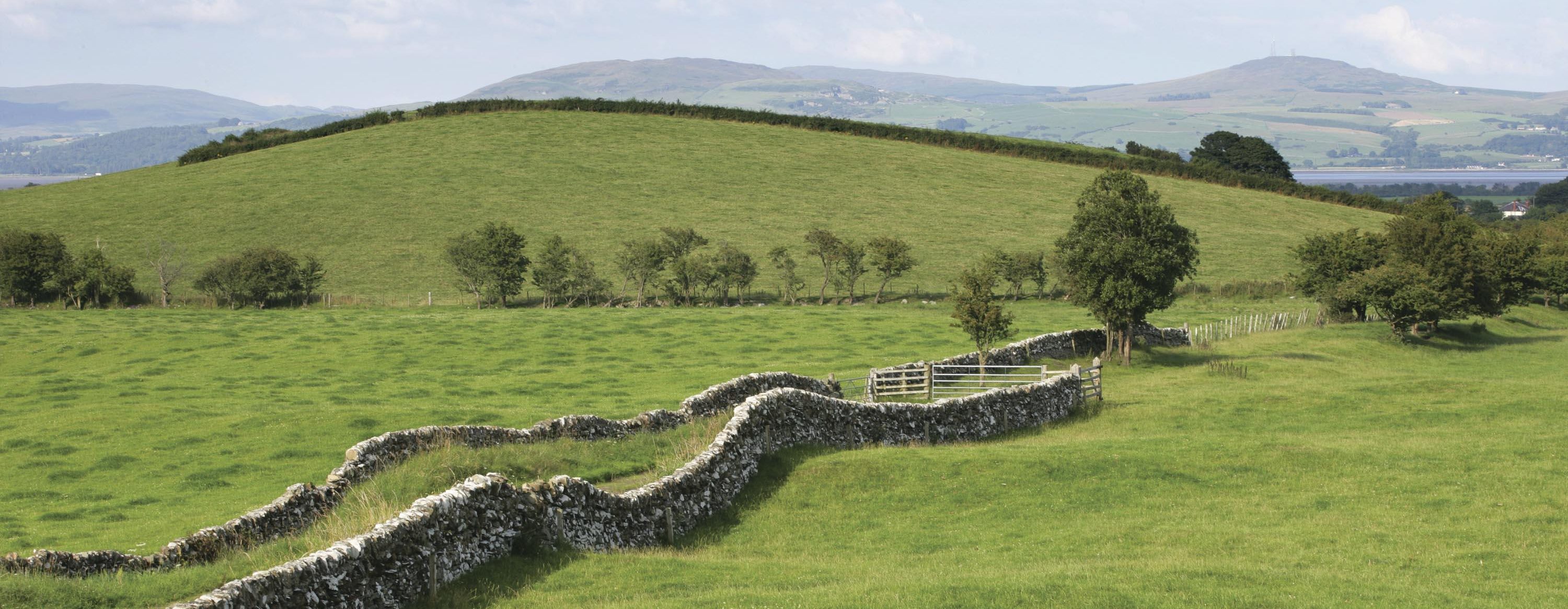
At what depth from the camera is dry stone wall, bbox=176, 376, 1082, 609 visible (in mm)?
10469

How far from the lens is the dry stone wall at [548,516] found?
1047 centimetres

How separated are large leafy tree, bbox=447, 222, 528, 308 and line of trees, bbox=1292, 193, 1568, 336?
144 feet

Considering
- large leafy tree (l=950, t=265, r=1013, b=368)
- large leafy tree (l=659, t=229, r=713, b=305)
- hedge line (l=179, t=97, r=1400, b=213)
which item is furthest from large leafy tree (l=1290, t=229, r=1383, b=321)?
hedge line (l=179, t=97, r=1400, b=213)

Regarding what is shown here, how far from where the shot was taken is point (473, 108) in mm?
110312

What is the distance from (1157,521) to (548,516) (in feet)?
33.5

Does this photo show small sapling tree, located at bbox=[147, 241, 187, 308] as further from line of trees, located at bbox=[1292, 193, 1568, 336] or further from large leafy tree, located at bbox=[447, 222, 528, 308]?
line of trees, located at bbox=[1292, 193, 1568, 336]

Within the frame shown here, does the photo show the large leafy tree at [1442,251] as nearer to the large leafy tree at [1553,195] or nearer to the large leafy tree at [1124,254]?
the large leafy tree at [1124,254]

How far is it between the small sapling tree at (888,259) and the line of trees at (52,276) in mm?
42900

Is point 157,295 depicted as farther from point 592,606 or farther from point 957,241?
point 592,606

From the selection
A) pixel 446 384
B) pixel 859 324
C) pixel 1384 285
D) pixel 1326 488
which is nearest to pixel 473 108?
pixel 859 324

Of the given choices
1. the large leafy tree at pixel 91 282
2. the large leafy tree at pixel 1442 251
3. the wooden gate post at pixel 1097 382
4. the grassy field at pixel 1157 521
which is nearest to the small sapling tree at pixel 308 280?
the large leafy tree at pixel 91 282

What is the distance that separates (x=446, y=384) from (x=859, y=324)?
22.0 meters

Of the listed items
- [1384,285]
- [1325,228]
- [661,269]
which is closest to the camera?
[1384,285]

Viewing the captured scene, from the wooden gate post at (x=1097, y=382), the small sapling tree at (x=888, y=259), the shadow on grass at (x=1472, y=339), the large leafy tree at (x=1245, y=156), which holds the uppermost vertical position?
the large leafy tree at (x=1245, y=156)
